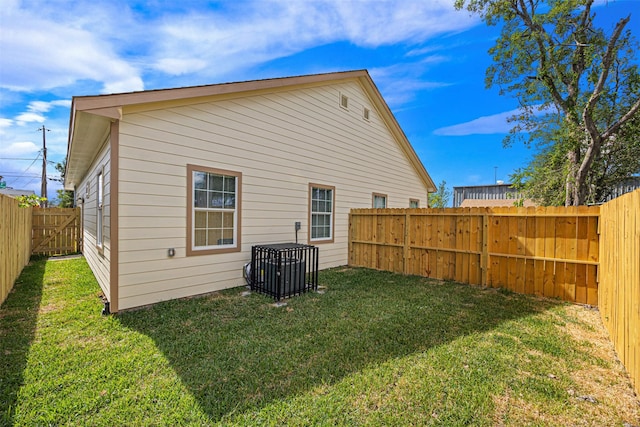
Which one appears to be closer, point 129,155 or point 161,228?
point 129,155

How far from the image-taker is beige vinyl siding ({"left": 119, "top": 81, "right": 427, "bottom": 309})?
439 cm

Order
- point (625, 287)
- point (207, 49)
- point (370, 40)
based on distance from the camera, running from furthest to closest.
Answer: point (370, 40) → point (207, 49) → point (625, 287)

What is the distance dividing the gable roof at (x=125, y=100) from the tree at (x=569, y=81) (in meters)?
6.20

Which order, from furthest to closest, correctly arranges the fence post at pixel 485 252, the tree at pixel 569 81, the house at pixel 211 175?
1. the tree at pixel 569 81
2. the fence post at pixel 485 252
3. the house at pixel 211 175

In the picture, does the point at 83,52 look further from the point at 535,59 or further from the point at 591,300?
the point at 535,59

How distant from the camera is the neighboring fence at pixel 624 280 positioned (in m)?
2.48

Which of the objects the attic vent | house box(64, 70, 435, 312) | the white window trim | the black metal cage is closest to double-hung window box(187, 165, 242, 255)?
house box(64, 70, 435, 312)

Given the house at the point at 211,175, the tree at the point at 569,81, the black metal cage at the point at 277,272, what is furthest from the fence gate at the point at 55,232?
the tree at the point at 569,81

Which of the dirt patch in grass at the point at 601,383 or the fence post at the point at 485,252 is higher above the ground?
the fence post at the point at 485,252

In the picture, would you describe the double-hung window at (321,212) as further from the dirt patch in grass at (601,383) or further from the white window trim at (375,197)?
the dirt patch in grass at (601,383)

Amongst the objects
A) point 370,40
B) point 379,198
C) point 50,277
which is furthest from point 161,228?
point 370,40

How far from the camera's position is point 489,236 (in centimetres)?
613

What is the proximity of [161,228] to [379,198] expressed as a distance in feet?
23.3

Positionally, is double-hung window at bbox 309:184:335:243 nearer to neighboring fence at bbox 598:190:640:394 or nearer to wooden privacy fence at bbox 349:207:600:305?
wooden privacy fence at bbox 349:207:600:305
